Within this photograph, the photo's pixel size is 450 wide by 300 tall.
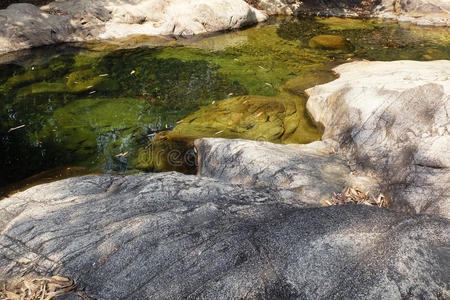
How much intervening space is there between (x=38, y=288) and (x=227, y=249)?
3.95 ft

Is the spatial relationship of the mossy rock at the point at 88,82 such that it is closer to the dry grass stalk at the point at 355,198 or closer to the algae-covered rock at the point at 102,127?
the algae-covered rock at the point at 102,127

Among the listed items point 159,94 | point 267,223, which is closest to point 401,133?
point 267,223

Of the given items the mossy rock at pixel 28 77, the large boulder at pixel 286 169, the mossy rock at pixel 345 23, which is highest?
the mossy rock at pixel 345 23

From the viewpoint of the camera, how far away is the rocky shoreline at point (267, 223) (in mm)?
1934

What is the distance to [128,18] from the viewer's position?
1151cm

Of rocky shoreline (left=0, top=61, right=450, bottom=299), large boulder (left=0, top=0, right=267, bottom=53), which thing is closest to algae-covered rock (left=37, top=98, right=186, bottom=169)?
rocky shoreline (left=0, top=61, right=450, bottom=299)

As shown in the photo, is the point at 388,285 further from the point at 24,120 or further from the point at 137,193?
the point at 24,120

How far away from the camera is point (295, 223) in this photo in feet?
7.73

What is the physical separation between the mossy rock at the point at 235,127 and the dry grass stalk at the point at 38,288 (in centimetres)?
278

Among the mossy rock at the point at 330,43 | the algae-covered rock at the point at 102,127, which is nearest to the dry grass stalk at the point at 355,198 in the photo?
the algae-covered rock at the point at 102,127

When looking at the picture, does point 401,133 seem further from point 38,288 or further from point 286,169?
point 38,288

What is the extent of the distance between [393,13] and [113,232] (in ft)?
51.4

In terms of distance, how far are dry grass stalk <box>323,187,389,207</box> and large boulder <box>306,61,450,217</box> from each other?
119 mm

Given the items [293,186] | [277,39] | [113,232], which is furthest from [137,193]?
[277,39]
